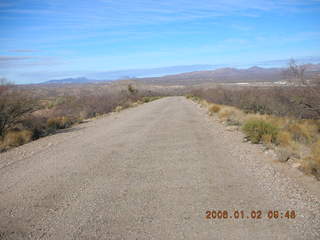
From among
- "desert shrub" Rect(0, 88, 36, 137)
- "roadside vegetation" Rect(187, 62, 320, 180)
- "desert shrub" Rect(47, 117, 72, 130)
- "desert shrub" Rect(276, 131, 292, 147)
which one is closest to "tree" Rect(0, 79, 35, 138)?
"desert shrub" Rect(0, 88, 36, 137)

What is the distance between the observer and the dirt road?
467 centimetres

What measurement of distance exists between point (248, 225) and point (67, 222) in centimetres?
311

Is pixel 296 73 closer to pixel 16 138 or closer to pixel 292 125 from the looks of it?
pixel 292 125

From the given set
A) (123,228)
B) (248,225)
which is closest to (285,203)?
(248,225)

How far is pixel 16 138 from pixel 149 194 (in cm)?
978

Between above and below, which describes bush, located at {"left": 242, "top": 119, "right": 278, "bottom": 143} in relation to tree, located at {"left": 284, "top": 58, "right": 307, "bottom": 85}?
below

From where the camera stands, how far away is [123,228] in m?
4.73

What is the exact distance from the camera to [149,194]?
20.3 ft

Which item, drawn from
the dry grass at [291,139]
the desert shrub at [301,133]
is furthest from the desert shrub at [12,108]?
the desert shrub at [301,133]

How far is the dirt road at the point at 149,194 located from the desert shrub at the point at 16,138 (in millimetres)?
2422

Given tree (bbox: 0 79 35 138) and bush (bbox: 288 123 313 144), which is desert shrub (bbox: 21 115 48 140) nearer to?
tree (bbox: 0 79 35 138)

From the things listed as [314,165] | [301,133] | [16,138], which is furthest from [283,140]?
[16,138]

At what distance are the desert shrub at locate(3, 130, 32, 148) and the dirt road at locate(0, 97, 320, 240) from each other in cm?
242

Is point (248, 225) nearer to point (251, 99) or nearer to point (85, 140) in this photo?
point (85, 140)
